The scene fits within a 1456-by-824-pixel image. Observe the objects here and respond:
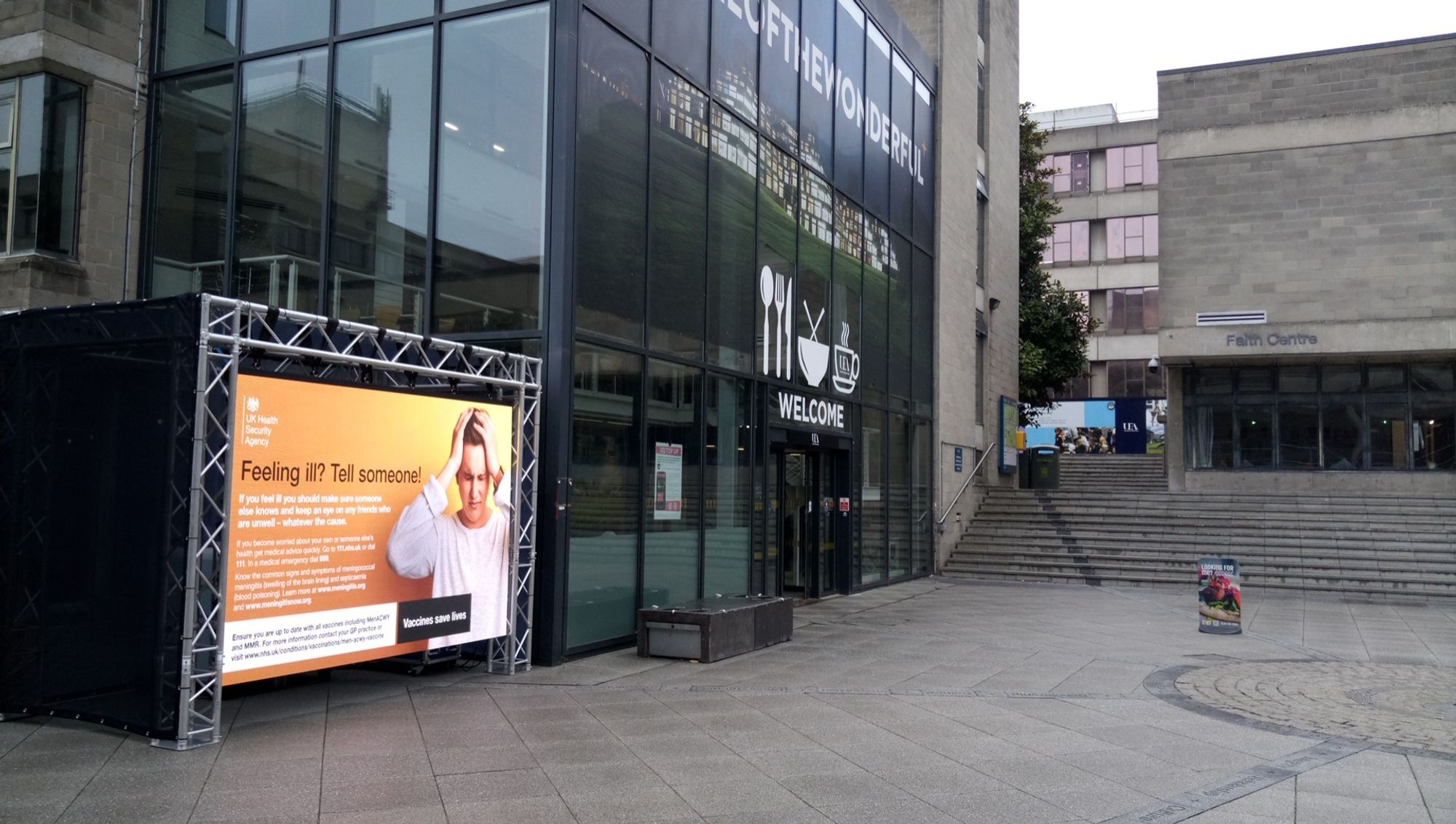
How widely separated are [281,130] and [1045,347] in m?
28.8

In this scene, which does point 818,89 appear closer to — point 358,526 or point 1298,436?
point 358,526

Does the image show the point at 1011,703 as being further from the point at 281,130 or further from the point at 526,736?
the point at 281,130

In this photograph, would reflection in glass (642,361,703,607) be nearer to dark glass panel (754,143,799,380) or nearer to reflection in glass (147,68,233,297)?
dark glass panel (754,143,799,380)

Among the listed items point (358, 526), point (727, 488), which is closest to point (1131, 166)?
point (727, 488)

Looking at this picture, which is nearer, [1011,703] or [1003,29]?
[1011,703]

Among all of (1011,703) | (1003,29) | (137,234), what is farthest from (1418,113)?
(137,234)

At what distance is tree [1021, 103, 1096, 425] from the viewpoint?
37125 millimetres

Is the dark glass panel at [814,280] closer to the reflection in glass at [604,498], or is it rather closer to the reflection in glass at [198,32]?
the reflection in glass at [604,498]

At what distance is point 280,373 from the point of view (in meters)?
8.74

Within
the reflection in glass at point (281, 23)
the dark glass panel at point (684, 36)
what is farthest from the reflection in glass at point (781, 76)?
the reflection in glass at point (281, 23)

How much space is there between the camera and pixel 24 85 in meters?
13.9

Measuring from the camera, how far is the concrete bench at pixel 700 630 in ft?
38.9

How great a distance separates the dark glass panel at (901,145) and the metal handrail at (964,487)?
259 inches

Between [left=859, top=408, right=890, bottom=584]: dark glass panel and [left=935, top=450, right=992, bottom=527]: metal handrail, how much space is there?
368 cm
